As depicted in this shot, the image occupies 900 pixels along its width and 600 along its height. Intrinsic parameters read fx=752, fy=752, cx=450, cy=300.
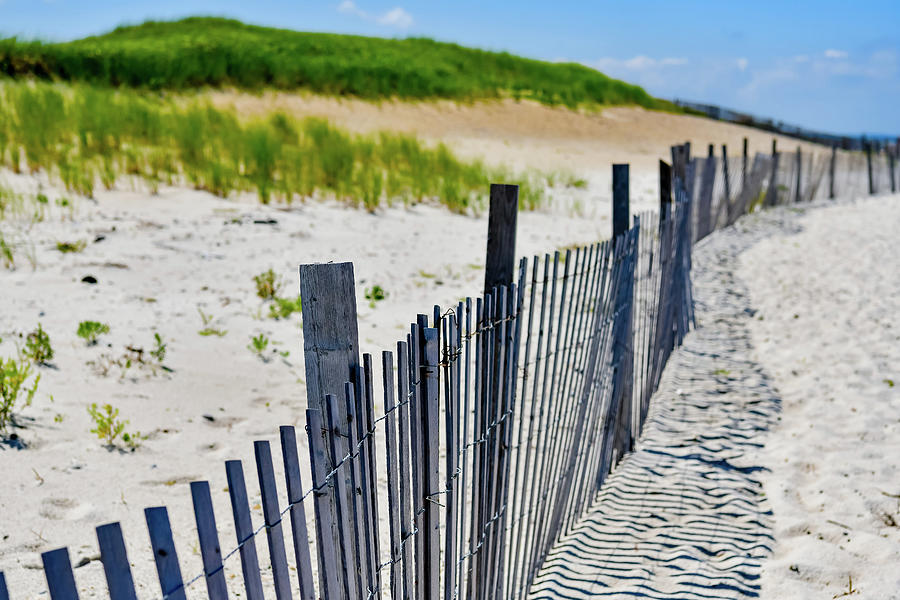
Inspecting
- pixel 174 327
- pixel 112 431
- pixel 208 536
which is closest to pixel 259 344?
pixel 174 327

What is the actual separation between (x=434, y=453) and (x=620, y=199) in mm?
2474

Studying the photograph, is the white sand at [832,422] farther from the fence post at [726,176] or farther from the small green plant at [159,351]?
the small green plant at [159,351]

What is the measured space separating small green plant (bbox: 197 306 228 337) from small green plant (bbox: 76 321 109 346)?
24.4 inches

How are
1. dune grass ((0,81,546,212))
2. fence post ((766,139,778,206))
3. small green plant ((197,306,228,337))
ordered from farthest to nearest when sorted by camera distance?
fence post ((766,139,778,206))
dune grass ((0,81,546,212))
small green plant ((197,306,228,337))

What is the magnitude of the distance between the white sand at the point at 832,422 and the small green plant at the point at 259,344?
3046 millimetres

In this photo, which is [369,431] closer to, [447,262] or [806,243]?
[447,262]

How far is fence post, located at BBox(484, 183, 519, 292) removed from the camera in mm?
2529

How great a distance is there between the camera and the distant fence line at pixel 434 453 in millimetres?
1194

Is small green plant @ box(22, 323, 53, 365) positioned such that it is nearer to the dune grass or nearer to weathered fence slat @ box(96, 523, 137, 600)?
weathered fence slat @ box(96, 523, 137, 600)

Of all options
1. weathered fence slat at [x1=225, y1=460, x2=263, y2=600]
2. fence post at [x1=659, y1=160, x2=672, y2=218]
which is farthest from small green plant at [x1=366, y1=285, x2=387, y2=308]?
weathered fence slat at [x1=225, y1=460, x2=263, y2=600]

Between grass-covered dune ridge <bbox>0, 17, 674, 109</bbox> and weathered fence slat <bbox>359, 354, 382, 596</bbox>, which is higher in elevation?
grass-covered dune ridge <bbox>0, 17, 674, 109</bbox>

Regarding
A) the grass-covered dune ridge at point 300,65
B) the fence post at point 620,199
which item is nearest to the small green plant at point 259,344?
the fence post at point 620,199

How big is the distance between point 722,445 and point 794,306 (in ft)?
11.6

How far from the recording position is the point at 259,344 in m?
4.84
